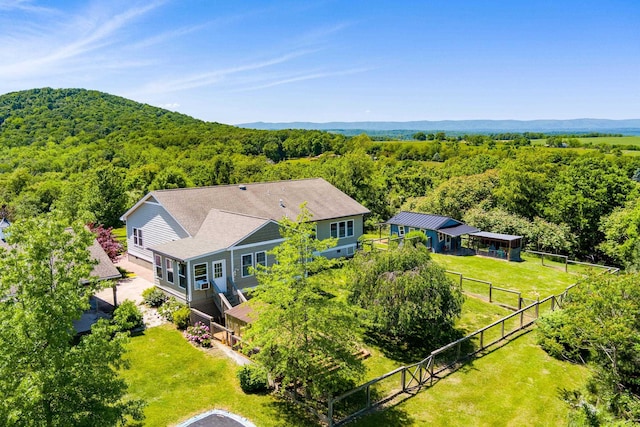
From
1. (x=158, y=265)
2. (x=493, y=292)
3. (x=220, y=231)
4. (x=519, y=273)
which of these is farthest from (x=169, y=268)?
(x=519, y=273)

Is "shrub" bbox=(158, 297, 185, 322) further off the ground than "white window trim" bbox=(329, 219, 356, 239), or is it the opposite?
"white window trim" bbox=(329, 219, 356, 239)

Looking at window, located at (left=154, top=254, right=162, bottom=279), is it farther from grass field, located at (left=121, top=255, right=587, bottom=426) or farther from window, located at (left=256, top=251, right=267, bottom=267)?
window, located at (left=256, top=251, right=267, bottom=267)

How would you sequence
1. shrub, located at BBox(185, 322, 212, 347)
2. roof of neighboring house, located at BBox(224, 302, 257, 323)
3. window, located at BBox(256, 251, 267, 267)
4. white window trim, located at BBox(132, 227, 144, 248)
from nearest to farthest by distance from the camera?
roof of neighboring house, located at BBox(224, 302, 257, 323)
shrub, located at BBox(185, 322, 212, 347)
window, located at BBox(256, 251, 267, 267)
white window trim, located at BBox(132, 227, 144, 248)

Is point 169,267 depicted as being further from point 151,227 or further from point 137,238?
point 137,238

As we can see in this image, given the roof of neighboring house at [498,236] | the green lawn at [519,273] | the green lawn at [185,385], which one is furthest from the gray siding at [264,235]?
the roof of neighboring house at [498,236]

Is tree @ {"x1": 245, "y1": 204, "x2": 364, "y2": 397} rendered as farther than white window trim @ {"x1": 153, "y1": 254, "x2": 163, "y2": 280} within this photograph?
No

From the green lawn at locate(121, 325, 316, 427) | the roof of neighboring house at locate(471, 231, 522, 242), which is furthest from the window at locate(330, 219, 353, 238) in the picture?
the green lawn at locate(121, 325, 316, 427)
